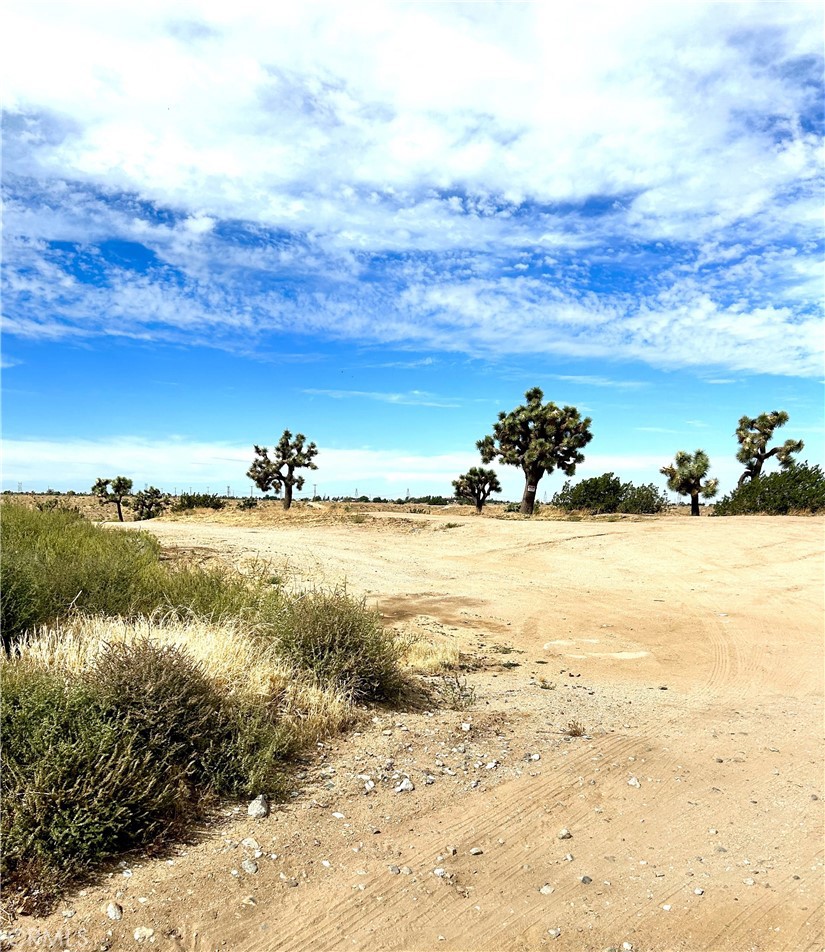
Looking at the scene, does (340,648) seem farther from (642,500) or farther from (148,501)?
(148,501)

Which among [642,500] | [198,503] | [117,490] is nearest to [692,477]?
[642,500]

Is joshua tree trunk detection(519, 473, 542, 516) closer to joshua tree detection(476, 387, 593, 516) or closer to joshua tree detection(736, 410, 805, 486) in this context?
joshua tree detection(476, 387, 593, 516)

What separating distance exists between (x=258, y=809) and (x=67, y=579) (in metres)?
5.37

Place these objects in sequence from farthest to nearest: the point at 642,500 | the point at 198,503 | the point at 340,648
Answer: the point at 198,503 < the point at 642,500 < the point at 340,648

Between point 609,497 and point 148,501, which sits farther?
point 148,501

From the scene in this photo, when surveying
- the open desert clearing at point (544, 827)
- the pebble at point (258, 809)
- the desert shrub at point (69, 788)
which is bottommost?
the open desert clearing at point (544, 827)

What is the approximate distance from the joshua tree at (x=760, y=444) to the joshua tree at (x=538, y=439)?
900 cm

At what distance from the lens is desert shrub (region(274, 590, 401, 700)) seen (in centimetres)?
685

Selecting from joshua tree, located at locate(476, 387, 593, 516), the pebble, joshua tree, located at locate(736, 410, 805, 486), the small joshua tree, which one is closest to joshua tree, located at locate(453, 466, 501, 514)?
joshua tree, located at locate(476, 387, 593, 516)

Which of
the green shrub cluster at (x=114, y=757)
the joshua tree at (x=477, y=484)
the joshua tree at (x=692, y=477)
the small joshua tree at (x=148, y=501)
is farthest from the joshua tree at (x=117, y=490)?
the green shrub cluster at (x=114, y=757)

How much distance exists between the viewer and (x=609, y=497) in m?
36.5

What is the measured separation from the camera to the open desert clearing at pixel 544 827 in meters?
3.70

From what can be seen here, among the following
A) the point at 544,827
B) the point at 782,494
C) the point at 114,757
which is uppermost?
the point at 782,494

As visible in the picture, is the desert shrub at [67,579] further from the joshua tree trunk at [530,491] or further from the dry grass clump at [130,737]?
the joshua tree trunk at [530,491]
